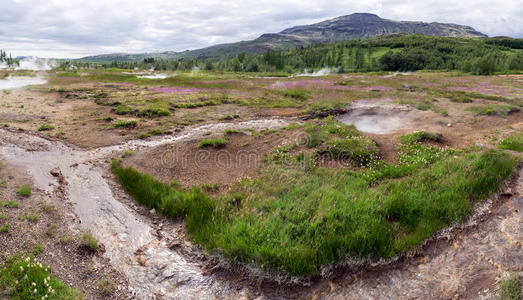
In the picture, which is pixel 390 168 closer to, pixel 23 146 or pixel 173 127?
pixel 173 127

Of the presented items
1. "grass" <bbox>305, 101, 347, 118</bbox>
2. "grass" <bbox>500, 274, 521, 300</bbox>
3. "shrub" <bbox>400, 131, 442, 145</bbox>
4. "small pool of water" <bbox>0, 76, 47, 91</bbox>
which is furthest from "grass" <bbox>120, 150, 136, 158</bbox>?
"small pool of water" <bbox>0, 76, 47, 91</bbox>

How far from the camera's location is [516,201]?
29.0 ft

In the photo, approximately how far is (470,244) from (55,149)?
21591 mm

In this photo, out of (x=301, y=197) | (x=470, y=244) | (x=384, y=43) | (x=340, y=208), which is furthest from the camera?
(x=384, y=43)

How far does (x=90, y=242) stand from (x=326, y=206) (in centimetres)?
761

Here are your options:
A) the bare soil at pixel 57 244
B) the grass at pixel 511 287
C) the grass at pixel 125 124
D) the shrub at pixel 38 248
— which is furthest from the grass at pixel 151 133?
the grass at pixel 511 287

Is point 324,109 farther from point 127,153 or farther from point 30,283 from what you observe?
point 30,283

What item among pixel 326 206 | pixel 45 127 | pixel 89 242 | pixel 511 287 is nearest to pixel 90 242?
pixel 89 242

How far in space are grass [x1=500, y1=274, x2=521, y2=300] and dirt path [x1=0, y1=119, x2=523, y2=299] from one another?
258mm

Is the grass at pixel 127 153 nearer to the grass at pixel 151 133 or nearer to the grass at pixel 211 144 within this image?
the grass at pixel 151 133

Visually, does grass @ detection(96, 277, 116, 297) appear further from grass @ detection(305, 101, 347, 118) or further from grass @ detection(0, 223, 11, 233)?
grass @ detection(305, 101, 347, 118)

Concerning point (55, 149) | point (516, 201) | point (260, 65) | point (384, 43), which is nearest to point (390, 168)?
point (516, 201)

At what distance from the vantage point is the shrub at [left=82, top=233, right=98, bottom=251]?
301 inches

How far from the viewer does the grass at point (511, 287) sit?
5197 millimetres
